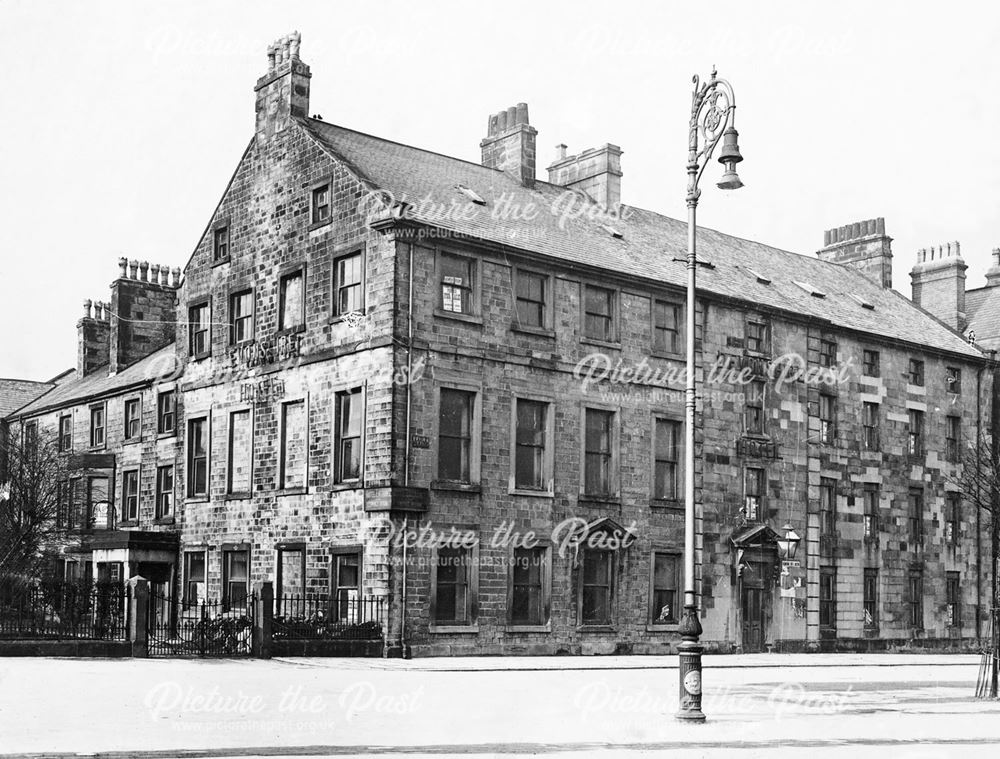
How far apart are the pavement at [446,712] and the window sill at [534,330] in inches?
352

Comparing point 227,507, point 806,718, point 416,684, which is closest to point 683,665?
point 806,718

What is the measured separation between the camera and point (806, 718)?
666 inches

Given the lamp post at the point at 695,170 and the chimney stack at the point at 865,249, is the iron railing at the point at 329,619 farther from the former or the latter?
the chimney stack at the point at 865,249

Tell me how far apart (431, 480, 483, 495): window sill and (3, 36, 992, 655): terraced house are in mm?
67

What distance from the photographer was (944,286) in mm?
48281

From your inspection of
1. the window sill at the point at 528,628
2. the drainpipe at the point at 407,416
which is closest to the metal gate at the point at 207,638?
the drainpipe at the point at 407,416

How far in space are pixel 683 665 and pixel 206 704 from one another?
601 cm

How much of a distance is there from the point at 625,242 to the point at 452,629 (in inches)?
494

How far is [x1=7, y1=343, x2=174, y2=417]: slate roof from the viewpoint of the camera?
43.2 meters

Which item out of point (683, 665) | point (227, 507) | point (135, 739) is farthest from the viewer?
point (227, 507)

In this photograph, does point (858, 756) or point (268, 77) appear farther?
point (268, 77)

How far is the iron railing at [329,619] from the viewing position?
89.7 ft

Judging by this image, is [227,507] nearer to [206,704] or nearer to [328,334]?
[328,334]

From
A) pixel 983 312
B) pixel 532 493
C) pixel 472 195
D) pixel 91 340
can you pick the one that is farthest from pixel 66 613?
pixel 983 312
